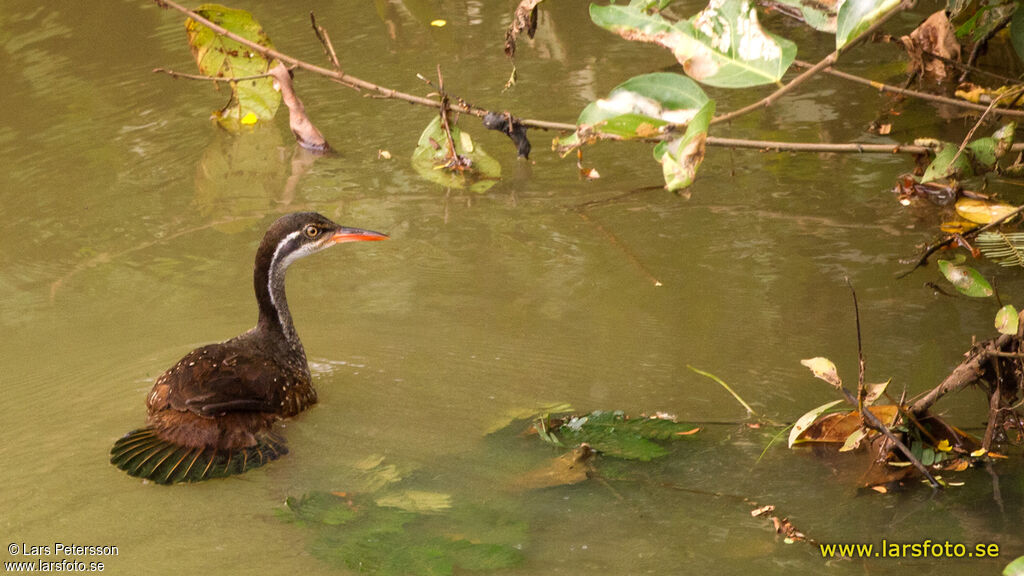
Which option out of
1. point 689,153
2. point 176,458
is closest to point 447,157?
point 176,458

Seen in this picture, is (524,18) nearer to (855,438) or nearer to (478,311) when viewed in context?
(478,311)

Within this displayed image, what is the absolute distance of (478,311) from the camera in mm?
4953

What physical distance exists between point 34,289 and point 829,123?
4787mm

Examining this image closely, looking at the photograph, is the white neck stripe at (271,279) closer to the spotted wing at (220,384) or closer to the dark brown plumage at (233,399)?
the dark brown plumage at (233,399)

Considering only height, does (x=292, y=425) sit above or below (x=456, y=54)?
below

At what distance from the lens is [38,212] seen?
6203 mm

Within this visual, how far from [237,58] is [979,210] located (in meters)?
3.93

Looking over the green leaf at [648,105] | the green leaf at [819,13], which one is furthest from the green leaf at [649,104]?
the green leaf at [819,13]

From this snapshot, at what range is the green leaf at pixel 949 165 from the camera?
4.24m

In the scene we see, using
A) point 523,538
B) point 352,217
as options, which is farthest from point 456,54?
point 523,538

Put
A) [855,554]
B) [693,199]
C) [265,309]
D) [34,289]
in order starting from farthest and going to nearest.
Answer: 1. [693,199]
2. [34,289]
3. [265,309]
4. [855,554]

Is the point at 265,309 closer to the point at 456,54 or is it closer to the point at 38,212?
the point at 38,212

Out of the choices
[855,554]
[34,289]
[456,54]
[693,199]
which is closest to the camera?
[855,554]

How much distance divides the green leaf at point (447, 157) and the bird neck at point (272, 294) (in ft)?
3.45
